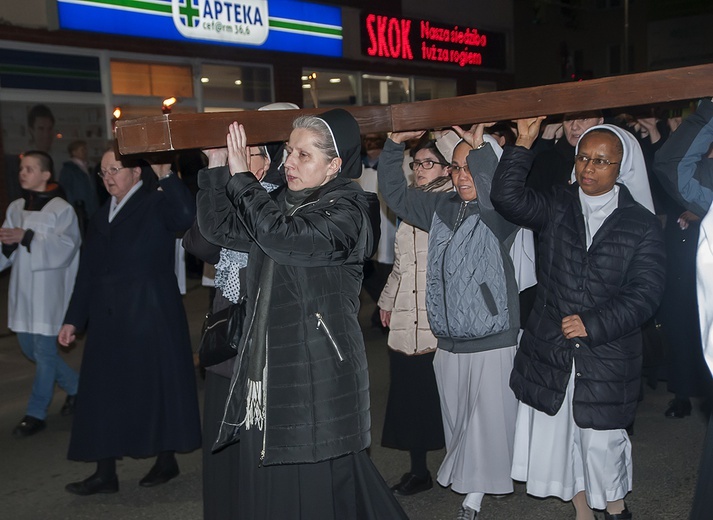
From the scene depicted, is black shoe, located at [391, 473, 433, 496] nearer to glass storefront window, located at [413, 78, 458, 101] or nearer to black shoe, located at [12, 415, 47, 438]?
black shoe, located at [12, 415, 47, 438]

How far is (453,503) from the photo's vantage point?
5.08 m

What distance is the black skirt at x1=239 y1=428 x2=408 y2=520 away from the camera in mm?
3566

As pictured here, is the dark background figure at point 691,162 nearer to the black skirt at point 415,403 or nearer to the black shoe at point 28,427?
the black skirt at point 415,403

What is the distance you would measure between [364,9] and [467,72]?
5.01 m

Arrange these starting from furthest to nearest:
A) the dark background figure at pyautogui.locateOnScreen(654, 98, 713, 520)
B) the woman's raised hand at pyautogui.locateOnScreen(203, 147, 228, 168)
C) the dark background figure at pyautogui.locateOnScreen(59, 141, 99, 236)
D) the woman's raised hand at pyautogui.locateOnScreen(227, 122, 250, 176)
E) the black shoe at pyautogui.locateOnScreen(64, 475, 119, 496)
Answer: the dark background figure at pyautogui.locateOnScreen(59, 141, 99, 236) → the black shoe at pyautogui.locateOnScreen(64, 475, 119, 496) → the dark background figure at pyautogui.locateOnScreen(654, 98, 713, 520) → the woman's raised hand at pyautogui.locateOnScreen(203, 147, 228, 168) → the woman's raised hand at pyautogui.locateOnScreen(227, 122, 250, 176)

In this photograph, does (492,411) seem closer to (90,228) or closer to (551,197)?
(551,197)

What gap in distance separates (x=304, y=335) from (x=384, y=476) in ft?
7.62

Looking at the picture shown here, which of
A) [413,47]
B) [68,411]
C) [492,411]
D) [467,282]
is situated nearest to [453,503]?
[492,411]

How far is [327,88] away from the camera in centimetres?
1941

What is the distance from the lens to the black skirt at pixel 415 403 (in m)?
5.18

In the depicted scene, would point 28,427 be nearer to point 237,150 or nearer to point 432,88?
point 237,150

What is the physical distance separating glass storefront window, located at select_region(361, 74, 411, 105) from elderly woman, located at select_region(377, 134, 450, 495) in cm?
1502

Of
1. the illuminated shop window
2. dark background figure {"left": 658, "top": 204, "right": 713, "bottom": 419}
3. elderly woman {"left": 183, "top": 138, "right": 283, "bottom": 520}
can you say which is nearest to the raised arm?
elderly woman {"left": 183, "top": 138, "right": 283, "bottom": 520}

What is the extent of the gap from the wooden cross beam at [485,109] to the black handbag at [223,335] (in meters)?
0.77
